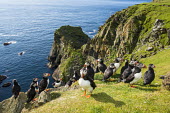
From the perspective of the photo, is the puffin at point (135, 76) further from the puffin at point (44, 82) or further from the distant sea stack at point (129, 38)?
the distant sea stack at point (129, 38)

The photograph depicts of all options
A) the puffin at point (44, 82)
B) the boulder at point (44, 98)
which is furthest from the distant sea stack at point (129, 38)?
the boulder at point (44, 98)

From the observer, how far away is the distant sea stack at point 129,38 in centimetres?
5272

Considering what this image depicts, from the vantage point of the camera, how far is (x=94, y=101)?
601 inches

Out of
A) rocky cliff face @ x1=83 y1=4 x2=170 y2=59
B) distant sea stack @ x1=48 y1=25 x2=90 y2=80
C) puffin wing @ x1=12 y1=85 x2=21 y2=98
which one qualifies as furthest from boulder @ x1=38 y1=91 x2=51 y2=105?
distant sea stack @ x1=48 y1=25 x2=90 y2=80

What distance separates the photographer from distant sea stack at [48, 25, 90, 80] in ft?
269

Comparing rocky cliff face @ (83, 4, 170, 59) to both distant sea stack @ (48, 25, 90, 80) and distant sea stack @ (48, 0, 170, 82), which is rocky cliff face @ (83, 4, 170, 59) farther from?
distant sea stack @ (48, 25, 90, 80)

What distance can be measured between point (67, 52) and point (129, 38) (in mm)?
42697

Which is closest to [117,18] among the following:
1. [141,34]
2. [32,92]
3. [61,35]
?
[141,34]

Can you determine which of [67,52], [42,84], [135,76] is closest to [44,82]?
[42,84]

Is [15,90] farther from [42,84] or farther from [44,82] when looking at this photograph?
[44,82]

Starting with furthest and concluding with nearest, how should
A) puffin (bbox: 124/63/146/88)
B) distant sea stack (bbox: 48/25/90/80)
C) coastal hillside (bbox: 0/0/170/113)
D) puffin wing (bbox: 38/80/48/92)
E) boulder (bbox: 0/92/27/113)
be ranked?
distant sea stack (bbox: 48/25/90/80), puffin wing (bbox: 38/80/48/92), boulder (bbox: 0/92/27/113), puffin (bbox: 124/63/146/88), coastal hillside (bbox: 0/0/170/113)

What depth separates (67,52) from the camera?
93375mm

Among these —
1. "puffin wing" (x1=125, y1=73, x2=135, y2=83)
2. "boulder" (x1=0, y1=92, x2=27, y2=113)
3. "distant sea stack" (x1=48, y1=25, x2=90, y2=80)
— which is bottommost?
"distant sea stack" (x1=48, y1=25, x2=90, y2=80)

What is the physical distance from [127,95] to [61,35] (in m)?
94.6
